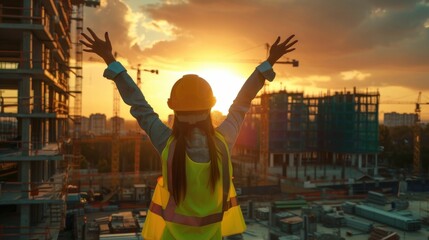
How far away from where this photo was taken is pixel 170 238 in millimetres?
2059

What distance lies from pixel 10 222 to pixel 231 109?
15.1m

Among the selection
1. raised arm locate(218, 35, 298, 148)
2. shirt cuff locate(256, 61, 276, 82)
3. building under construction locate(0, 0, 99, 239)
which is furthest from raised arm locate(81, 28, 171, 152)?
building under construction locate(0, 0, 99, 239)

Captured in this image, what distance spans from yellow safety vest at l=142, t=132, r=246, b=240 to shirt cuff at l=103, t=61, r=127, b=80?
475 millimetres

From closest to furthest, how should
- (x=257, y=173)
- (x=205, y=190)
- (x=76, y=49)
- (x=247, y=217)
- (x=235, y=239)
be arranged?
(x=205, y=190) → (x=235, y=239) → (x=247, y=217) → (x=76, y=49) → (x=257, y=173)

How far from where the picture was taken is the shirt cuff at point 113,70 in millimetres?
2258

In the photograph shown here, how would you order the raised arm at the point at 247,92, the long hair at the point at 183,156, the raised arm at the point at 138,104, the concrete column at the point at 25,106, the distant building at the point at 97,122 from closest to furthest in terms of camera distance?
the long hair at the point at 183,156, the raised arm at the point at 138,104, the raised arm at the point at 247,92, the concrete column at the point at 25,106, the distant building at the point at 97,122

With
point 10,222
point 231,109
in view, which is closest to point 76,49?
point 10,222

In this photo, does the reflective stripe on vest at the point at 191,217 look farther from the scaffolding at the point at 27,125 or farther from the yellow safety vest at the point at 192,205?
the scaffolding at the point at 27,125

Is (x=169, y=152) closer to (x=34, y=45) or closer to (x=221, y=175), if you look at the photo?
(x=221, y=175)

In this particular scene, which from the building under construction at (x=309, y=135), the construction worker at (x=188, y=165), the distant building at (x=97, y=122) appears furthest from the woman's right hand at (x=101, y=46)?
the distant building at (x=97, y=122)

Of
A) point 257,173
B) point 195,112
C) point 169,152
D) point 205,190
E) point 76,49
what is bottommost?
point 257,173

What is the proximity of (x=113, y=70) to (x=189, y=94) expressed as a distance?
481mm

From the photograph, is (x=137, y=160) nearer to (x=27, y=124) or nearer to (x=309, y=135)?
(x=309, y=135)

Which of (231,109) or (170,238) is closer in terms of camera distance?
(170,238)
